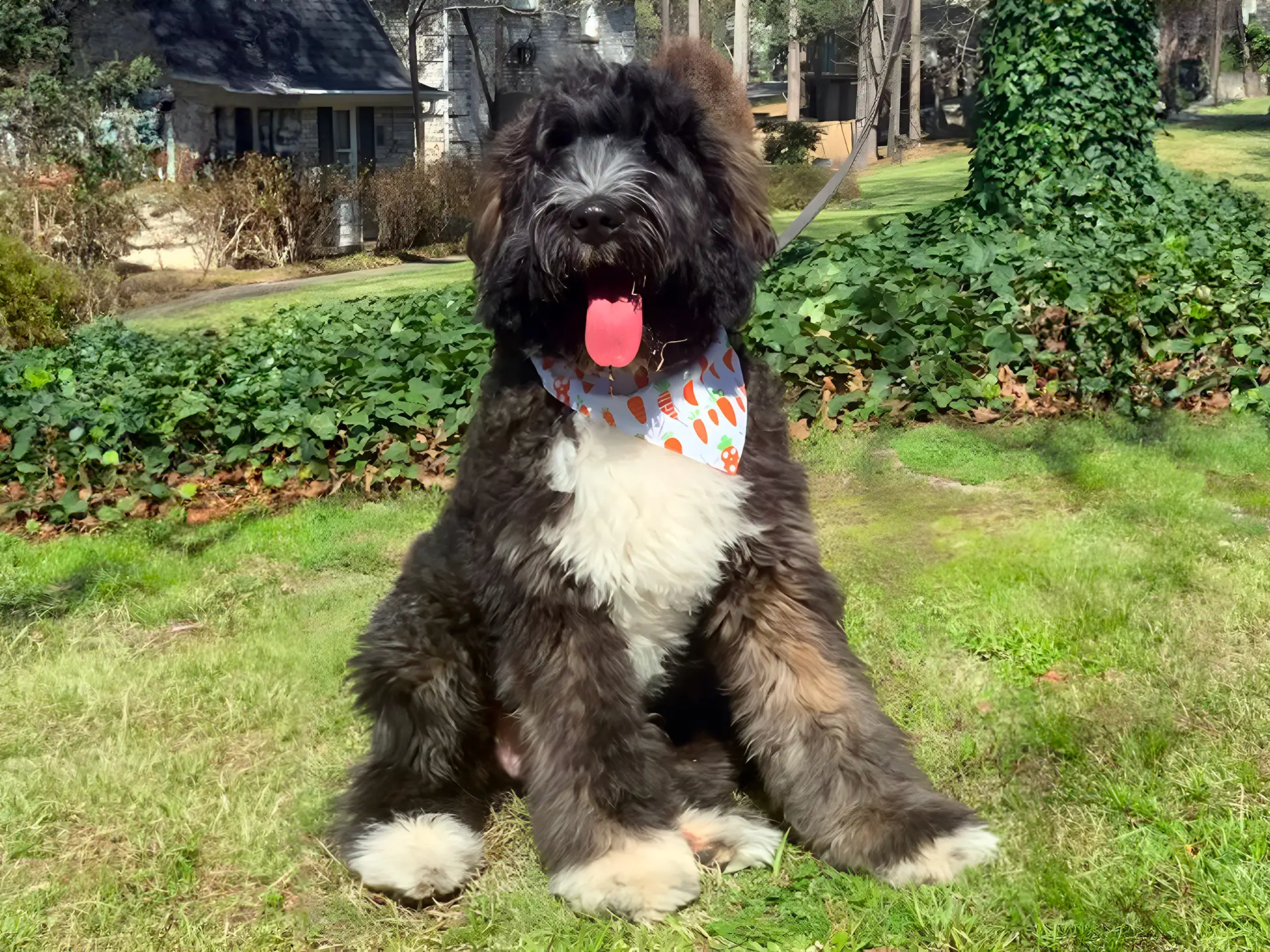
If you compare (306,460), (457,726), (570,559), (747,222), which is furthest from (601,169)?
(306,460)

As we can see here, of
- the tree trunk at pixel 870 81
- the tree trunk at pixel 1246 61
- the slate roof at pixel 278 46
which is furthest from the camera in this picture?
the tree trunk at pixel 1246 61

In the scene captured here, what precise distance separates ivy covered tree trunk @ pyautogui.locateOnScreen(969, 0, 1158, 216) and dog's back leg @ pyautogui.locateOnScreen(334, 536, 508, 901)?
7.14m

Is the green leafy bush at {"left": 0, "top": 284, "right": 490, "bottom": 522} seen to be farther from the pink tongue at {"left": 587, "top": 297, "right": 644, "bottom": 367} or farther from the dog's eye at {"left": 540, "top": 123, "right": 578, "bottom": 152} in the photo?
the pink tongue at {"left": 587, "top": 297, "right": 644, "bottom": 367}

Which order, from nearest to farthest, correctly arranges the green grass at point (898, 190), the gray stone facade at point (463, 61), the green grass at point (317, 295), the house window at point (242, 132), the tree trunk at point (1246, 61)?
the green grass at point (317, 295) → the green grass at point (898, 190) → the house window at point (242, 132) → the gray stone facade at point (463, 61) → the tree trunk at point (1246, 61)

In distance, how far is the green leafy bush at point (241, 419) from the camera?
6.43m

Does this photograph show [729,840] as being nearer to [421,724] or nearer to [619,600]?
[619,600]

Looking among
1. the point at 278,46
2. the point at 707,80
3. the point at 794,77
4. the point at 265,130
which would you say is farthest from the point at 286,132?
the point at 794,77

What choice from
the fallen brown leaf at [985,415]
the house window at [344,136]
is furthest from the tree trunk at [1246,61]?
the fallen brown leaf at [985,415]

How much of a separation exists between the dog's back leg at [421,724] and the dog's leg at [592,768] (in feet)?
0.86

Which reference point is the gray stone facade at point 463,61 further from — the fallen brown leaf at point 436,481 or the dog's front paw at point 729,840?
the dog's front paw at point 729,840

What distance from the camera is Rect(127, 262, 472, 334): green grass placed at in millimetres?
13322

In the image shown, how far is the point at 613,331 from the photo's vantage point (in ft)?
8.89

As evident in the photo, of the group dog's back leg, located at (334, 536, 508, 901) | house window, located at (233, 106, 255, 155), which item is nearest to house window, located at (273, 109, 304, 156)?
house window, located at (233, 106, 255, 155)

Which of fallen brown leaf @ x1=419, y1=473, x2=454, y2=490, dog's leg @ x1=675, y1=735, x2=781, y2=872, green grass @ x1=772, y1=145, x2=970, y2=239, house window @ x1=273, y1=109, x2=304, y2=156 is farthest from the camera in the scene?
house window @ x1=273, y1=109, x2=304, y2=156
